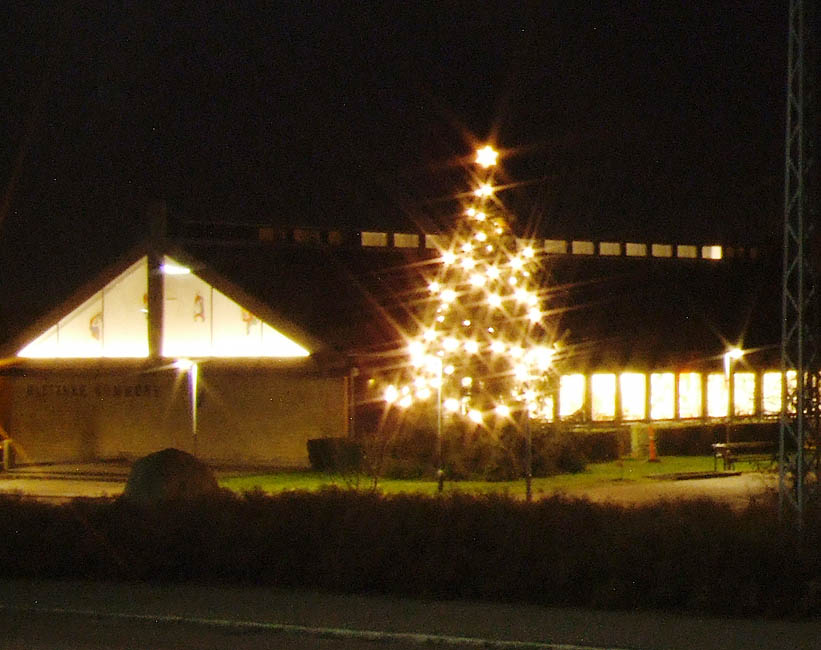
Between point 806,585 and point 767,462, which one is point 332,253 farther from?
point 806,585

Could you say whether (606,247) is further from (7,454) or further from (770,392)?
(7,454)

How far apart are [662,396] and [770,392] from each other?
167 inches

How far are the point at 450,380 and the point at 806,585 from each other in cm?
1738

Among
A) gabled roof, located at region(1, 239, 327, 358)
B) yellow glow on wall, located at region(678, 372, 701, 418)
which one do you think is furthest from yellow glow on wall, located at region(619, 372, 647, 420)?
gabled roof, located at region(1, 239, 327, 358)

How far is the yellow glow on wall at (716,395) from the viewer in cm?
4397

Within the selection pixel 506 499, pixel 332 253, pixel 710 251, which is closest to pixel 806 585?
pixel 506 499

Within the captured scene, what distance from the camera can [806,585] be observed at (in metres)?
12.5

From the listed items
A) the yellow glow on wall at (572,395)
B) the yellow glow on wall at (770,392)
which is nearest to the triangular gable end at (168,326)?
the yellow glow on wall at (572,395)

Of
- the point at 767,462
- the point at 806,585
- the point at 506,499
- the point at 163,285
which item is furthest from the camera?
the point at 163,285

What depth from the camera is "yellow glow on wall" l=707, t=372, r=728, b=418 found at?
4397cm

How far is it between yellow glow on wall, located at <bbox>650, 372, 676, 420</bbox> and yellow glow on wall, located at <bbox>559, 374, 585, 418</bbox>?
297 centimetres

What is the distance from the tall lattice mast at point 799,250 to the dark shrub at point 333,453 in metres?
15.9

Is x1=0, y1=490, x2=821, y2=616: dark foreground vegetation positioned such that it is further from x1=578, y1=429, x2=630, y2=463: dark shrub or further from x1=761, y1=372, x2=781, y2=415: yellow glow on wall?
x1=761, y1=372, x2=781, y2=415: yellow glow on wall

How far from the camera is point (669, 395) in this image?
4341cm
